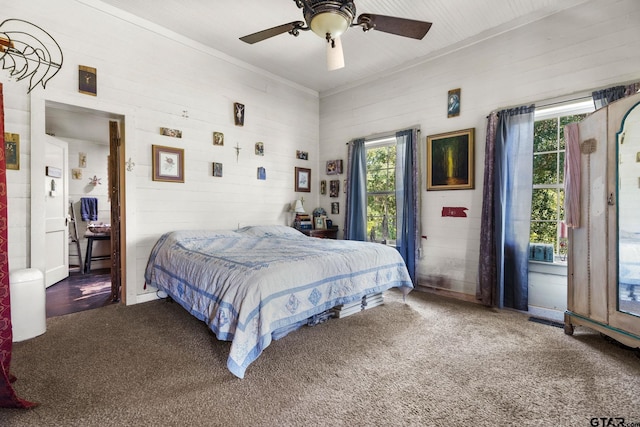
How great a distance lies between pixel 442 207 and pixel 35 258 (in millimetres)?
4266

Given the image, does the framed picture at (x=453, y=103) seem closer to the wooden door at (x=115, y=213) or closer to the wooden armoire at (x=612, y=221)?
the wooden armoire at (x=612, y=221)

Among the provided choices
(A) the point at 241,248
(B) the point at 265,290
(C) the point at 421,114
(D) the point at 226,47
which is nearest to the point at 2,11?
(D) the point at 226,47

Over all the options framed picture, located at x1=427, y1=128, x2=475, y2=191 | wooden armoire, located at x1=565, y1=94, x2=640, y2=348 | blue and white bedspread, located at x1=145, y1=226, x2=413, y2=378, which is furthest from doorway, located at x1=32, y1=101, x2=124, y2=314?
wooden armoire, located at x1=565, y1=94, x2=640, y2=348

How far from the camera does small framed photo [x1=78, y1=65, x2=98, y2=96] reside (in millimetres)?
2998

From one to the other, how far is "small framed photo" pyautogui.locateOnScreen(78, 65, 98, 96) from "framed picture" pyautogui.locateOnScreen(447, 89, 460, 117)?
3.90m

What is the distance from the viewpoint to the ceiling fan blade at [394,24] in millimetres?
2176

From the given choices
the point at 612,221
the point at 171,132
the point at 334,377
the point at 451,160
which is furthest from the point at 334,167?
the point at 334,377

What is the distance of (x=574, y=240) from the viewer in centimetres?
258

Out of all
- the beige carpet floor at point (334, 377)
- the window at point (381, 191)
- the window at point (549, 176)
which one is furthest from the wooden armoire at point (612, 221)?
the window at point (381, 191)

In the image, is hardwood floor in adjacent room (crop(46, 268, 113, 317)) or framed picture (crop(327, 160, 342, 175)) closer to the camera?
hardwood floor in adjacent room (crop(46, 268, 113, 317))

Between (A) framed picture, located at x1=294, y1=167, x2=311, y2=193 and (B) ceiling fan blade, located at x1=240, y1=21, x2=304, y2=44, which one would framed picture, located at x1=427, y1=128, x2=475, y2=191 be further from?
(B) ceiling fan blade, located at x1=240, y1=21, x2=304, y2=44

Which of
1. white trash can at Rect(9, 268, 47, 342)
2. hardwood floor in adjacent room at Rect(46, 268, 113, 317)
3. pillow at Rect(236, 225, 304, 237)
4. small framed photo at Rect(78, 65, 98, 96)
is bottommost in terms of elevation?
hardwood floor in adjacent room at Rect(46, 268, 113, 317)

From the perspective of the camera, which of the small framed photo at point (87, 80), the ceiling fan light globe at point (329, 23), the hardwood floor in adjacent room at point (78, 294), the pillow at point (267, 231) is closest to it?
the ceiling fan light globe at point (329, 23)

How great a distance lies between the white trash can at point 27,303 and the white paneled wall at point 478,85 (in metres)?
3.97
